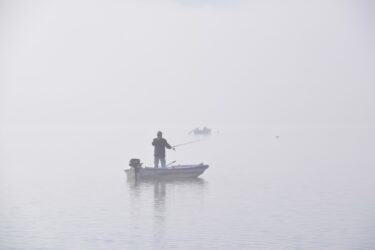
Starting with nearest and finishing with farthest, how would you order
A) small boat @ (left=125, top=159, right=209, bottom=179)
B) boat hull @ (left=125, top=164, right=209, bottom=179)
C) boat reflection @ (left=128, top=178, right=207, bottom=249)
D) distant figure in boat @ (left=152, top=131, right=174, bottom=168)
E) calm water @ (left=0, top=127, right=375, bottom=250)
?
calm water @ (left=0, top=127, right=375, bottom=250) < boat reflection @ (left=128, top=178, right=207, bottom=249) < distant figure in boat @ (left=152, top=131, right=174, bottom=168) < small boat @ (left=125, top=159, right=209, bottom=179) < boat hull @ (left=125, top=164, right=209, bottom=179)

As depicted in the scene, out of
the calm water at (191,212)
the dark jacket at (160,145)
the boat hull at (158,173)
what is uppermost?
the dark jacket at (160,145)

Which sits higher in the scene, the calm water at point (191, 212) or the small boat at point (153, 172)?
the small boat at point (153, 172)

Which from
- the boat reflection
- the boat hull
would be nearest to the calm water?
the boat reflection

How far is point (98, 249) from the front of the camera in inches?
766

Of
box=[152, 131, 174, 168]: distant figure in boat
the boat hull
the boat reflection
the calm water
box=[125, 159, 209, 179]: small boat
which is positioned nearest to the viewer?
the calm water

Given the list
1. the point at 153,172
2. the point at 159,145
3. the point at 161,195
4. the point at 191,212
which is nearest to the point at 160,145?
the point at 159,145

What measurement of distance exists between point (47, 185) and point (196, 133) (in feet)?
437

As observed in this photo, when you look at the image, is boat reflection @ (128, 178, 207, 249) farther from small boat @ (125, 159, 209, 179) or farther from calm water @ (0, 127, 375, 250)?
small boat @ (125, 159, 209, 179)

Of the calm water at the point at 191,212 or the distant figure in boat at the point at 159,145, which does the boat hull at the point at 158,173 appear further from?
the distant figure in boat at the point at 159,145

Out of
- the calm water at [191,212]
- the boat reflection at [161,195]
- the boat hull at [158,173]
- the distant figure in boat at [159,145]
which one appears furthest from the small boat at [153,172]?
the distant figure in boat at [159,145]

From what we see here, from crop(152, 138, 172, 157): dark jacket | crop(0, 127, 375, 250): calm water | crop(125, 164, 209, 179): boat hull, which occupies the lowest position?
crop(0, 127, 375, 250): calm water

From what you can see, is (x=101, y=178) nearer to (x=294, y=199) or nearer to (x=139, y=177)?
(x=139, y=177)

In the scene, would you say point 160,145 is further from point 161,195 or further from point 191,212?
point 191,212

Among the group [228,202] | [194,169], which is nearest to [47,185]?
[194,169]
